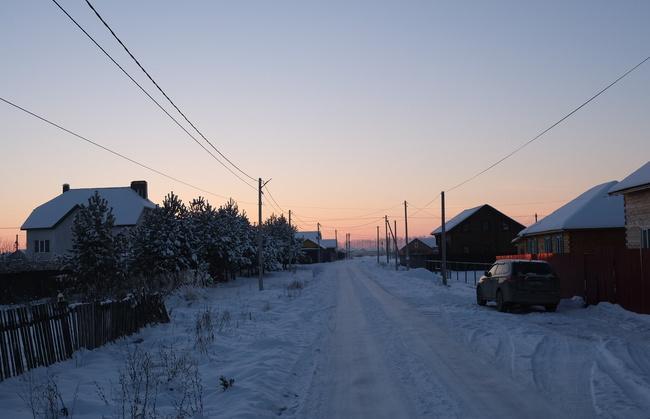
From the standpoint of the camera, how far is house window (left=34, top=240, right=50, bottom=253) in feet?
185

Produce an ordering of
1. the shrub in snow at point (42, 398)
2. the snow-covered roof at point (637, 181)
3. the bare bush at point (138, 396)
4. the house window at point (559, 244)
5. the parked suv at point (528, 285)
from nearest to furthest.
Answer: the bare bush at point (138, 396) → the shrub in snow at point (42, 398) → the parked suv at point (528, 285) → the snow-covered roof at point (637, 181) → the house window at point (559, 244)

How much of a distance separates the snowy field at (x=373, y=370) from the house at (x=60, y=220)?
42187 mm

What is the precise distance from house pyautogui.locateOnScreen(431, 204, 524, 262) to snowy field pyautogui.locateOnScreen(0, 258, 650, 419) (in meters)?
49.9

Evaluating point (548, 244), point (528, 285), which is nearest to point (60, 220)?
point (548, 244)

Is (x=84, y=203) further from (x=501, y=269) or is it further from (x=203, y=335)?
(x=203, y=335)

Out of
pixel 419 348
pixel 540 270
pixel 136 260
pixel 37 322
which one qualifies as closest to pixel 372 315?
pixel 540 270

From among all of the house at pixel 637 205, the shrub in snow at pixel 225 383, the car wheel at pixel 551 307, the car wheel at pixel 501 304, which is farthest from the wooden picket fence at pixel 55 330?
the house at pixel 637 205

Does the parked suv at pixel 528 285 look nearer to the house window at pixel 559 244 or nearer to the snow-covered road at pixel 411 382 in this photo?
the snow-covered road at pixel 411 382

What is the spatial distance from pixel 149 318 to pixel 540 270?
12.5 metres

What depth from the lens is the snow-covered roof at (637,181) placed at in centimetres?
1997

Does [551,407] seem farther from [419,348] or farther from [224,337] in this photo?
[224,337]

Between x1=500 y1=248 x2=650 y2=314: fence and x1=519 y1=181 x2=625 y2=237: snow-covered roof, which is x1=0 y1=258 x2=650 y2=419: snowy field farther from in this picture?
x1=519 y1=181 x2=625 y2=237: snow-covered roof

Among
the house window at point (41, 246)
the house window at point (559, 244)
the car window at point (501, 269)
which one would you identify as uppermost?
the house window at point (41, 246)

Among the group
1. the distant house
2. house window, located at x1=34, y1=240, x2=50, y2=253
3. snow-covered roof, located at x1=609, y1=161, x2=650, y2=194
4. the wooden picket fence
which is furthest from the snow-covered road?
house window, located at x1=34, y1=240, x2=50, y2=253
